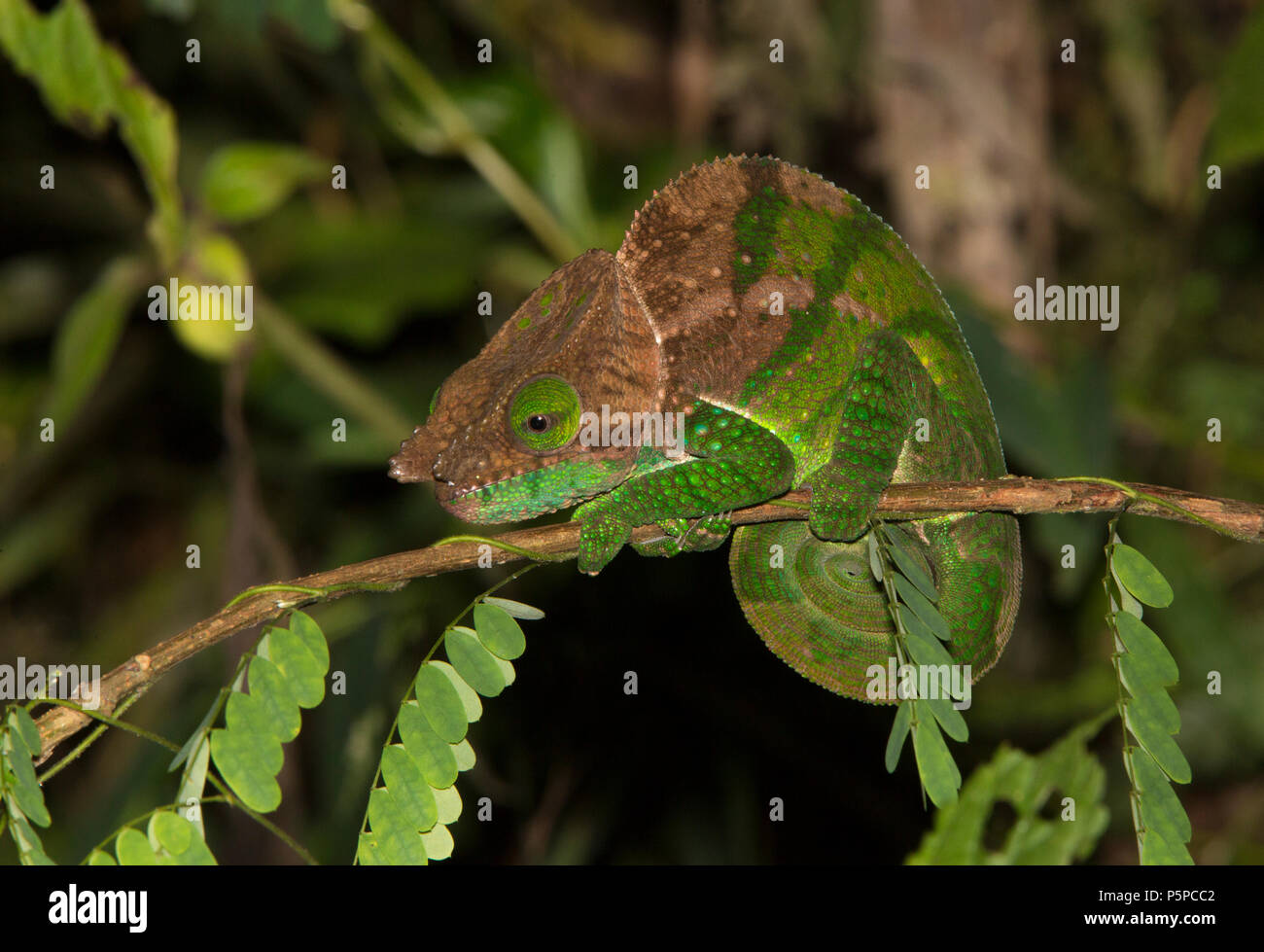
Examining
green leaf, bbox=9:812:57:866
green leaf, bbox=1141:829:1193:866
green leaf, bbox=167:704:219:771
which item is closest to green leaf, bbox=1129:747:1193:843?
green leaf, bbox=1141:829:1193:866

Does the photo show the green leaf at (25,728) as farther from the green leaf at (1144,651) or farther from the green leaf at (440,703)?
the green leaf at (1144,651)

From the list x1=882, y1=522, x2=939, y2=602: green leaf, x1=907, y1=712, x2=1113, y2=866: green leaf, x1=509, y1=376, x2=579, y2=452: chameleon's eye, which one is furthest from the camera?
x1=907, y1=712, x2=1113, y2=866: green leaf

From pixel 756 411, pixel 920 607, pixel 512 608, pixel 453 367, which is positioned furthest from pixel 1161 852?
pixel 453 367

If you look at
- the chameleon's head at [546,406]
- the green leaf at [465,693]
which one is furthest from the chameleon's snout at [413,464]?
the green leaf at [465,693]

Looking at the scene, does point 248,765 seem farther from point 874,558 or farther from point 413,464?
point 874,558

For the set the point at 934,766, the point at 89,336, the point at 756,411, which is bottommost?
the point at 934,766

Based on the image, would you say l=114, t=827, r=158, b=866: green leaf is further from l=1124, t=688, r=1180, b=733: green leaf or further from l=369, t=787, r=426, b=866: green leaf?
l=1124, t=688, r=1180, b=733: green leaf

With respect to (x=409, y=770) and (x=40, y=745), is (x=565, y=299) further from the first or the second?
(x=40, y=745)
